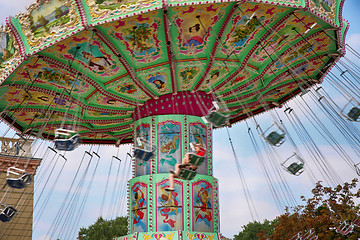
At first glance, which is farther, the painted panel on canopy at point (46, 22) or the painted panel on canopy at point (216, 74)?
the painted panel on canopy at point (216, 74)

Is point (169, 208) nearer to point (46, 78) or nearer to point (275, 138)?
point (275, 138)

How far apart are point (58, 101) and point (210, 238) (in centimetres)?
691

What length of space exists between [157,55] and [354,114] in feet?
18.6

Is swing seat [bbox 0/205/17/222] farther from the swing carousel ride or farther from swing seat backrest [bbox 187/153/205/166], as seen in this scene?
swing seat backrest [bbox 187/153/205/166]

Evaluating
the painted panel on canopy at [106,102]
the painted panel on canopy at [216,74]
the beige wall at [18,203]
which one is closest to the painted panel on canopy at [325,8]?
the painted panel on canopy at [216,74]

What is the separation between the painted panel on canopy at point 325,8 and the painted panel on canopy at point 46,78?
22.2 ft

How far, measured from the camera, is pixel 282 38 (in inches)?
573

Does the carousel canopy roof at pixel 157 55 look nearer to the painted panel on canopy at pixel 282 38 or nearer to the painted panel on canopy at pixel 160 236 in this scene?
the painted panel on canopy at pixel 282 38

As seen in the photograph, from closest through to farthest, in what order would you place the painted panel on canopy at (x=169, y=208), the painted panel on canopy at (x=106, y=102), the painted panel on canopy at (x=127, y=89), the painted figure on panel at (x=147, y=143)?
1. the painted panel on canopy at (x=169, y=208)
2. the painted figure on panel at (x=147, y=143)
3. the painted panel on canopy at (x=127, y=89)
4. the painted panel on canopy at (x=106, y=102)

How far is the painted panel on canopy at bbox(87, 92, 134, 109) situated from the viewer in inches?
661

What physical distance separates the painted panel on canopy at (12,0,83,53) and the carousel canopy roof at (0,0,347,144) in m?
0.03

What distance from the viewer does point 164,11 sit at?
40.3 feet

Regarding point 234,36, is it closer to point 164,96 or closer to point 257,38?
point 257,38

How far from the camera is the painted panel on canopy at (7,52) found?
44.1ft
